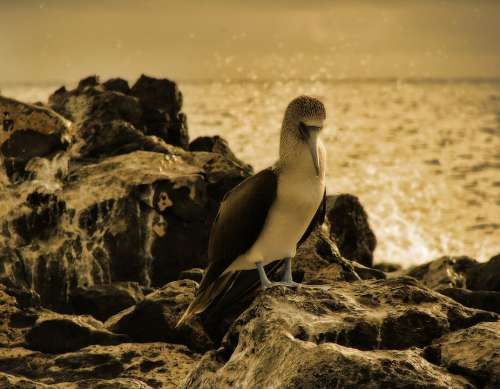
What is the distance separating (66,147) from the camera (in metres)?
12.3

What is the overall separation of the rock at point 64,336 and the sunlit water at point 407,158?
881 inches

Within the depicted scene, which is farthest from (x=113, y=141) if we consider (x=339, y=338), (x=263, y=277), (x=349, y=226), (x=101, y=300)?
(x=339, y=338)

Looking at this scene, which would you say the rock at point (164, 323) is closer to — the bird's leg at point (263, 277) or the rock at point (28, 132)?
the bird's leg at point (263, 277)

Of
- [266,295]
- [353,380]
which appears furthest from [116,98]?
[353,380]

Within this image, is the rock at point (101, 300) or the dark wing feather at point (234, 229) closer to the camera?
the dark wing feather at point (234, 229)

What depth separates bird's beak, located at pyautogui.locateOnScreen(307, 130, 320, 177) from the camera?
624cm

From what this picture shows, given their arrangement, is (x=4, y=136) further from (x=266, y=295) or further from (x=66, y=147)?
(x=266, y=295)

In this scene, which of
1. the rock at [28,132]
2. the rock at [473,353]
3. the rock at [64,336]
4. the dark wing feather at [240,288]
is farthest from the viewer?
the rock at [28,132]

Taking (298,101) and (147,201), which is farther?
(147,201)

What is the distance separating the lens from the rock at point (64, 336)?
8.28m

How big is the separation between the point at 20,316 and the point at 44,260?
2.00 m

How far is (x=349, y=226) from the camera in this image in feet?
42.9

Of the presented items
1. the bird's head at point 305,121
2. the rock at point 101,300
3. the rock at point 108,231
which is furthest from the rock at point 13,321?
the bird's head at point 305,121

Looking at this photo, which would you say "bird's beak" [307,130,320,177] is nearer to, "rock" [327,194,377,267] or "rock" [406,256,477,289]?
"rock" [327,194,377,267]
